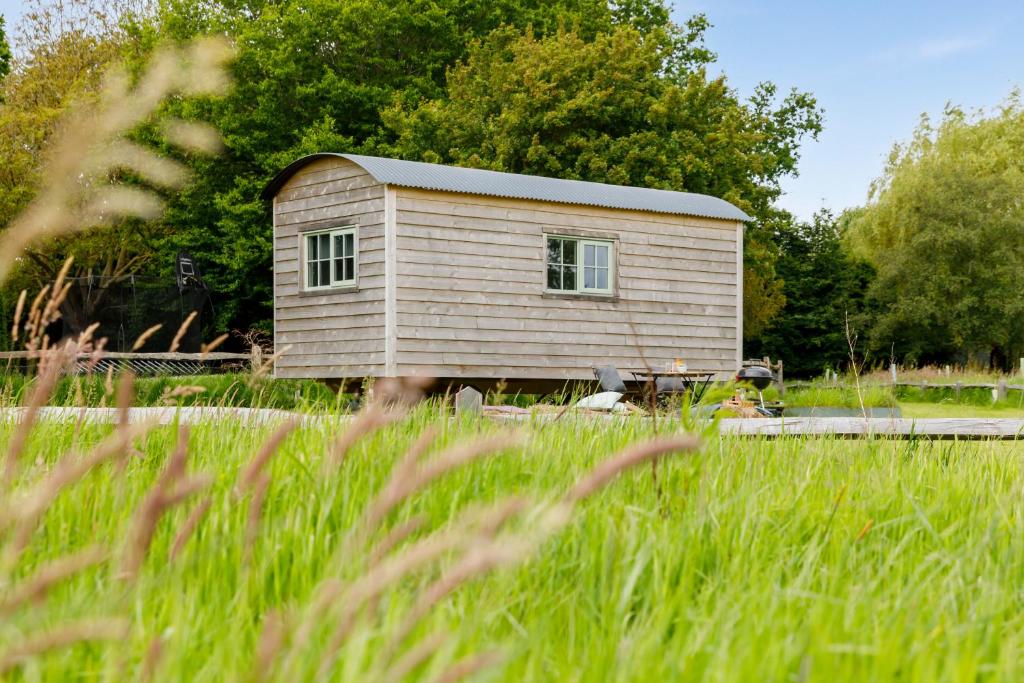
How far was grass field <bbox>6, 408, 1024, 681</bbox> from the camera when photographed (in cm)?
156

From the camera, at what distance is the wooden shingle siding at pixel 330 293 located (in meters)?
14.4

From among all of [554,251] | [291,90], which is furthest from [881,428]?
[291,90]

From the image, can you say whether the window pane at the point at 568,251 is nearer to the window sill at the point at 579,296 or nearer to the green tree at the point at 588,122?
the window sill at the point at 579,296

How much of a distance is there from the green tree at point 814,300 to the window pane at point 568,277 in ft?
44.2

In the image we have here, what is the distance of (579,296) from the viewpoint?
1591 cm

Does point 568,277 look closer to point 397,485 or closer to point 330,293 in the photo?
point 330,293

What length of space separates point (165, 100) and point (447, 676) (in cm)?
2735

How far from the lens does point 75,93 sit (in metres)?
22.8

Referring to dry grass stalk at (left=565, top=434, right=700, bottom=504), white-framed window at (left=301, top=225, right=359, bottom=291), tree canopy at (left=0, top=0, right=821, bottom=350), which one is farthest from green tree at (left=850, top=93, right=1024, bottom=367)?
dry grass stalk at (left=565, top=434, right=700, bottom=504)

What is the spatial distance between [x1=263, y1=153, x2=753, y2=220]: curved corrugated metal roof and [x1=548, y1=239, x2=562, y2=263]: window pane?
23.9 inches


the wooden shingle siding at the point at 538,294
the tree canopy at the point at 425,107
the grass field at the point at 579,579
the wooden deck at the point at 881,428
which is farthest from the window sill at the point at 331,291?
the grass field at the point at 579,579

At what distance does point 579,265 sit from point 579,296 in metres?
0.48

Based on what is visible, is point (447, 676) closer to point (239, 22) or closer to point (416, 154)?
point (416, 154)

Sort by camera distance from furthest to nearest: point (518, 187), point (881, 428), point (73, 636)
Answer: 1. point (518, 187)
2. point (881, 428)
3. point (73, 636)
